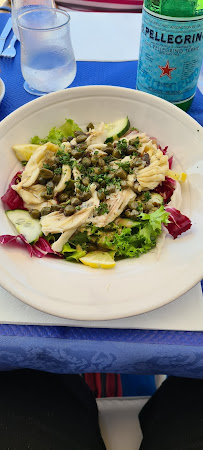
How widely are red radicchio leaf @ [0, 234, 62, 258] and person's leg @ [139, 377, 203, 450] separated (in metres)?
0.58

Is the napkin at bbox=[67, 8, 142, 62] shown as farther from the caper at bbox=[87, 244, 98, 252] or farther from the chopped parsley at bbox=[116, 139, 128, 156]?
the caper at bbox=[87, 244, 98, 252]

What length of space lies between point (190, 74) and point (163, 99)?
12 centimetres

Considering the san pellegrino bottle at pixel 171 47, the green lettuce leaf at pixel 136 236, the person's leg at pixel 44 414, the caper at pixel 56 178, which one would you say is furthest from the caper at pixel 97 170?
the person's leg at pixel 44 414

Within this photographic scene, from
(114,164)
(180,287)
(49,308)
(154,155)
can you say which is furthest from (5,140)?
(180,287)

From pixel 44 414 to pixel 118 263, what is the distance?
49cm

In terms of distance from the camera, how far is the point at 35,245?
34.2 inches

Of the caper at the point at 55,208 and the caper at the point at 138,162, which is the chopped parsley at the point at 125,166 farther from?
the caper at the point at 55,208

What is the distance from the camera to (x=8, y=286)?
72 cm

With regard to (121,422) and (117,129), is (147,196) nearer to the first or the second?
(117,129)

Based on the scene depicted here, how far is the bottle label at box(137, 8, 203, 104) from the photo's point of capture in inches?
39.2

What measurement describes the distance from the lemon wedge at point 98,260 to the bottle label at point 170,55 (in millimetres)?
661

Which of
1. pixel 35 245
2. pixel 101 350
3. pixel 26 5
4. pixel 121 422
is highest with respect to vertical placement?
pixel 26 5

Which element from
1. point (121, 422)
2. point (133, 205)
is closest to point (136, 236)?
point (133, 205)

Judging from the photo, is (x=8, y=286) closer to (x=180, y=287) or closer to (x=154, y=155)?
(x=180, y=287)
